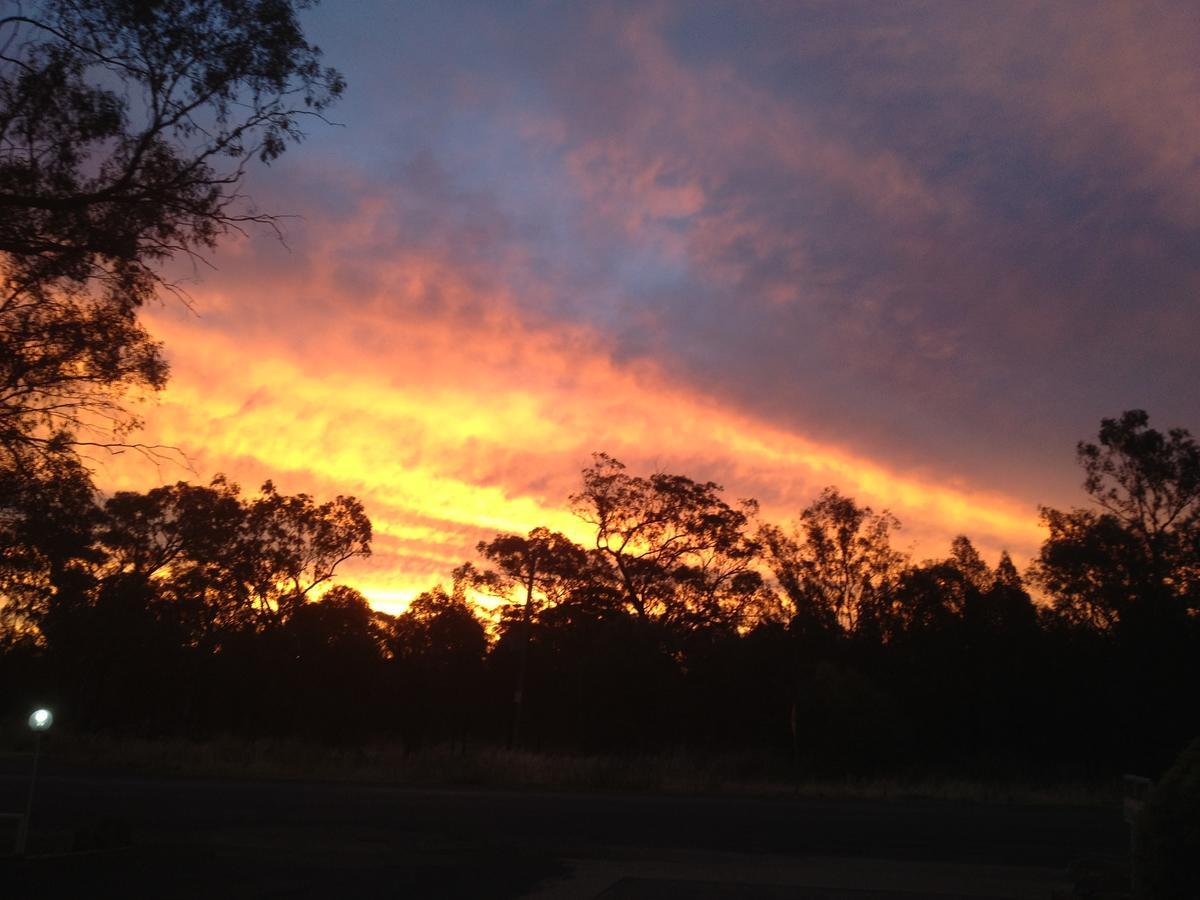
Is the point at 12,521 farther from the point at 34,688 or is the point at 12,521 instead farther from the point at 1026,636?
the point at 1026,636

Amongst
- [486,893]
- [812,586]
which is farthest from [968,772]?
[486,893]

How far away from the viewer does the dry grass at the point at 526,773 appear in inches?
992

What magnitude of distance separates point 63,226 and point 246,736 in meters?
30.2

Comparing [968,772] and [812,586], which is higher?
[812,586]

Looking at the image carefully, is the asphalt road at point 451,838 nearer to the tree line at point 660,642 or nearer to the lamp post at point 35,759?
the lamp post at point 35,759

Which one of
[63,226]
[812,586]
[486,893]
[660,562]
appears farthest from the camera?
[812,586]

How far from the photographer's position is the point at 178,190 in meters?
11.5

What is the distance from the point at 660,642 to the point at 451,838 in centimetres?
2893

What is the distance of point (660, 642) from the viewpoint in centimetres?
4122

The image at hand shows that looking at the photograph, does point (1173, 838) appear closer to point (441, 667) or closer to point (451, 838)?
point (451, 838)

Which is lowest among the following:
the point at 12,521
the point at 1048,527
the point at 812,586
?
the point at 12,521

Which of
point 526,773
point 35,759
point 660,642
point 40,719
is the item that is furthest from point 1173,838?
point 660,642

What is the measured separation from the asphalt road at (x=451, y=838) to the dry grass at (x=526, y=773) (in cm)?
405

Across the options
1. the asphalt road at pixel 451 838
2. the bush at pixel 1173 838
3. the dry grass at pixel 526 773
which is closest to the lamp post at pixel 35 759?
the asphalt road at pixel 451 838
